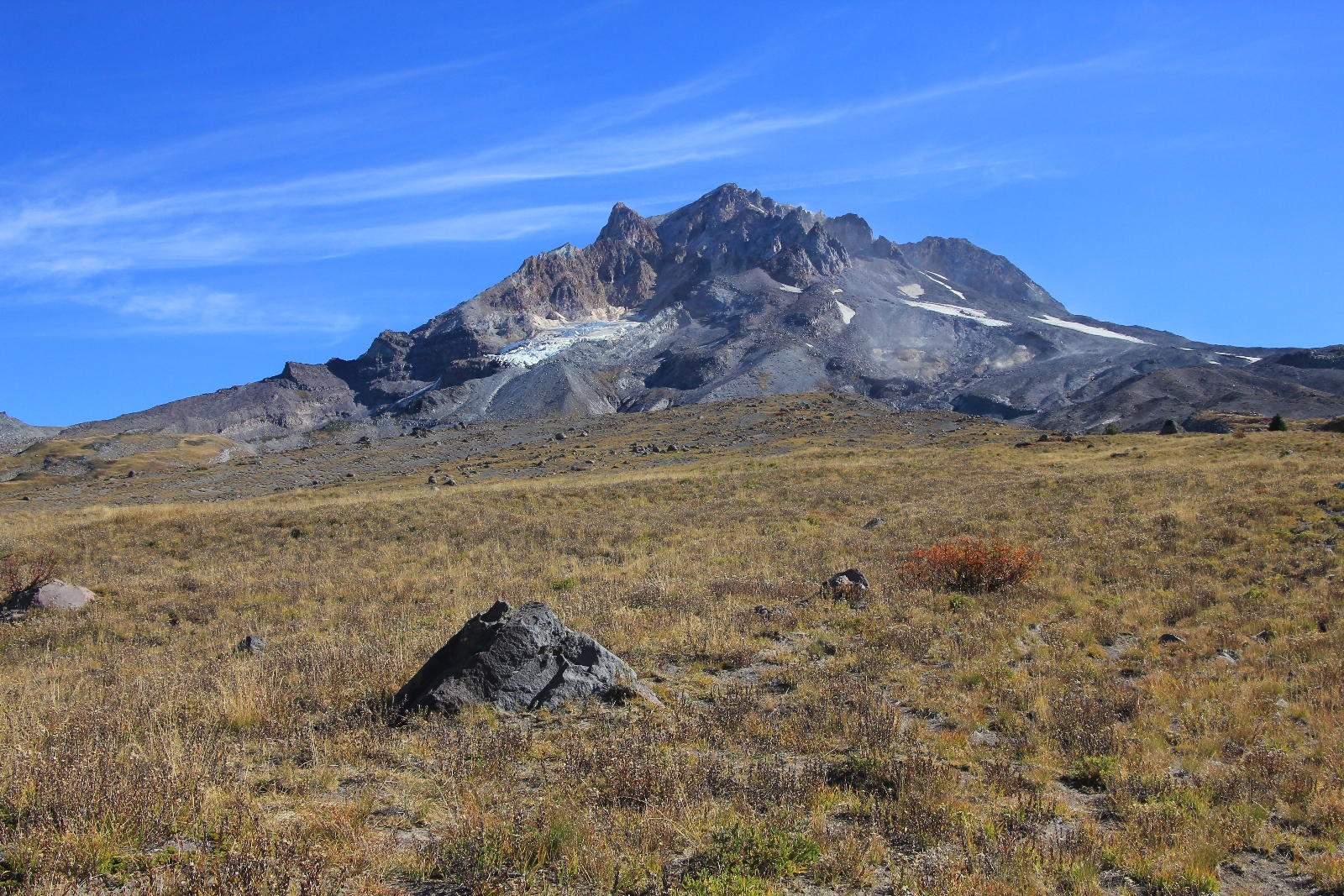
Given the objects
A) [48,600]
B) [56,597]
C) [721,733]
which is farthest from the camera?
[56,597]

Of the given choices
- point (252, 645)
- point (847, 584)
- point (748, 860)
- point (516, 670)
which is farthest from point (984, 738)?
point (252, 645)

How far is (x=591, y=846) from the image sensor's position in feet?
16.6

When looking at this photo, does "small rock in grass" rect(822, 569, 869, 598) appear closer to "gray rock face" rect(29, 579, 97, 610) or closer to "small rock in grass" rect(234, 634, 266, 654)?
"small rock in grass" rect(234, 634, 266, 654)

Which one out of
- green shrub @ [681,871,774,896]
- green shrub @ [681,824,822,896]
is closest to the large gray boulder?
green shrub @ [681,824,822,896]

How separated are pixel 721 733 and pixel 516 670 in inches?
105

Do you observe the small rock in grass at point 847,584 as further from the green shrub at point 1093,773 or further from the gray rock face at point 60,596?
the gray rock face at point 60,596

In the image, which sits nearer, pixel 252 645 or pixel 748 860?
pixel 748 860

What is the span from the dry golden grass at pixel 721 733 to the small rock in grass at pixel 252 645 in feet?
0.93

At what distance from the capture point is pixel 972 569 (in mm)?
15531

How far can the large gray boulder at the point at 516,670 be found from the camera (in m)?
8.34

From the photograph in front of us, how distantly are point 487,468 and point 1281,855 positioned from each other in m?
70.9

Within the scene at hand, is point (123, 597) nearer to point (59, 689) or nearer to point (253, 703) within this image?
point (59, 689)

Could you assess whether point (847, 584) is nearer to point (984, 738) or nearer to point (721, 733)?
point (984, 738)

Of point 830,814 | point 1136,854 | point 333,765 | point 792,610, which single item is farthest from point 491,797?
point 792,610
